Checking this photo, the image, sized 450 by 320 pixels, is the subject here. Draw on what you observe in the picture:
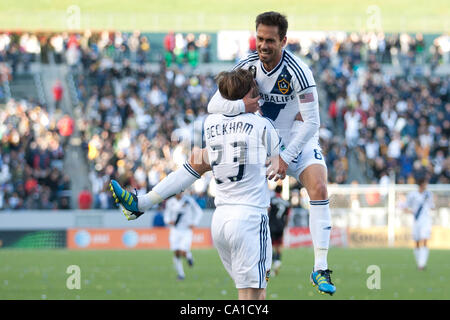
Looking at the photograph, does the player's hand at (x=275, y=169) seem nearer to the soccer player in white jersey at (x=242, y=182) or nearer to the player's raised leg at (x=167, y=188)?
the soccer player in white jersey at (x=242, y=182)

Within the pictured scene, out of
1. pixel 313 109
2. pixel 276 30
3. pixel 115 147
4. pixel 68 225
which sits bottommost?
pixel 68 225

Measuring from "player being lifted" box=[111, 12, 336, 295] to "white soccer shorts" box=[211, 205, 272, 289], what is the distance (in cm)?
50

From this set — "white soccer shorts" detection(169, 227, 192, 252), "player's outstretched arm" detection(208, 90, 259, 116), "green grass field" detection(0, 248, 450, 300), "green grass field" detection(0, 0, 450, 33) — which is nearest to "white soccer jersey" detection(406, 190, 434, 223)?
"green grass field" detection(0, 248, 450, 300)

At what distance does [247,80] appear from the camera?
24.9ft

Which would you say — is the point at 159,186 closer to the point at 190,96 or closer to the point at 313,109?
the point at 313,109

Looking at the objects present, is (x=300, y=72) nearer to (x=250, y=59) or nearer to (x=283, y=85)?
(x=283, y=85)

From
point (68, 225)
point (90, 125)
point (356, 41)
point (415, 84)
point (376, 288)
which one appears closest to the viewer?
point (376, 288)

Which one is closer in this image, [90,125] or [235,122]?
[235,122]

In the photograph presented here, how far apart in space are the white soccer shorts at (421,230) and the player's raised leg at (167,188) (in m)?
15.1

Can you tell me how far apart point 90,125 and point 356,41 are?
13.7m

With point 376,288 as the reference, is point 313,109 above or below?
above

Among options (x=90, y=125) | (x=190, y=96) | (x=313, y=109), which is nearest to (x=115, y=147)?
(x=90, y=125)

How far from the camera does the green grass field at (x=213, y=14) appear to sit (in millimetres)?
47594

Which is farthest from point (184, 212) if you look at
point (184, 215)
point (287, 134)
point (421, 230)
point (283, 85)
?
point (283, 85)
